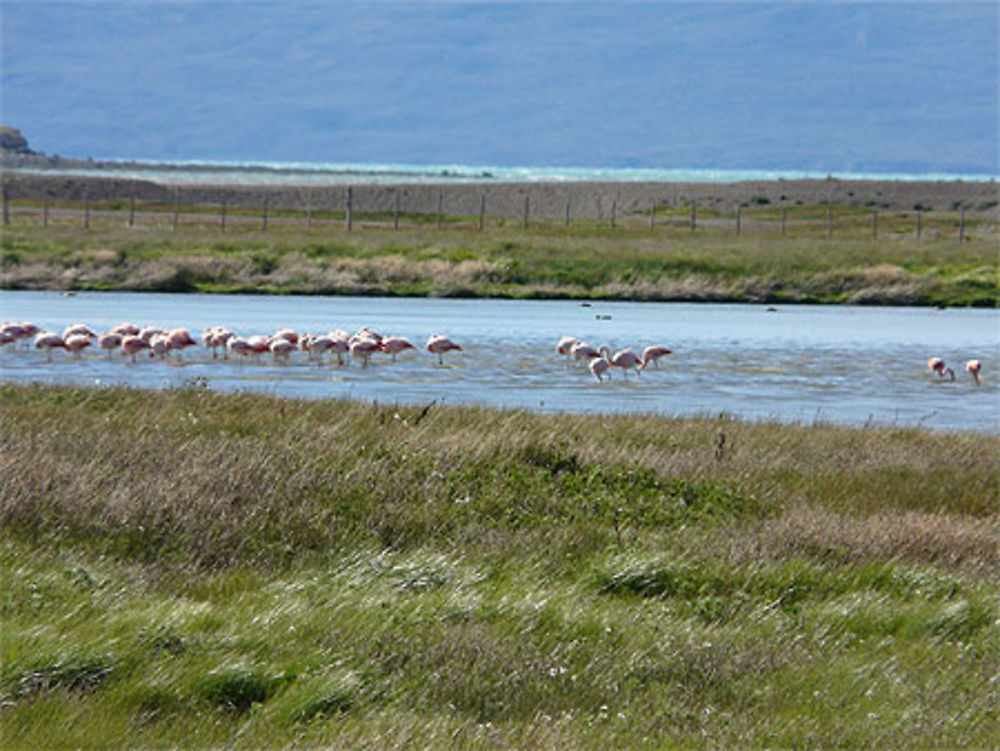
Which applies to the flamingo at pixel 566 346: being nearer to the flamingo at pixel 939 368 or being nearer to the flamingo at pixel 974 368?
the flamingo at pixel 939 368

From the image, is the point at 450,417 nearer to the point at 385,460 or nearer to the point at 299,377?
the point at 385,460

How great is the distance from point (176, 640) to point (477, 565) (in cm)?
268

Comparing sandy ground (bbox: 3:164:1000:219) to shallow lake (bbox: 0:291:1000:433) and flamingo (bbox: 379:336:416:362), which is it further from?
flamingo (bbox: 379:336:416:362)

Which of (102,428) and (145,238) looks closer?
(102,428)

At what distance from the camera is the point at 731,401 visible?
2366 centimetres

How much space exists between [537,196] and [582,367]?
8878 centimetres

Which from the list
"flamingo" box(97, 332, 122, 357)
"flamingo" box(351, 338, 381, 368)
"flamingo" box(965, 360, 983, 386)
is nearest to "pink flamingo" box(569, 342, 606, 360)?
"flamingo" box(351, 338, 381, 368)

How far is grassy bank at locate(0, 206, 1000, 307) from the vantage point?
4772 centimetres

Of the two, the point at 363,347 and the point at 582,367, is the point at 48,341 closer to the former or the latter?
the point at 363,347

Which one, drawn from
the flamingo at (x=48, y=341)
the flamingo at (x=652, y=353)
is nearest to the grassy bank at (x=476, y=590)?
the flamingo at (x=48, y=341)

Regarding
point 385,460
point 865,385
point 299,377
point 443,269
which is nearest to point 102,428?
point 385,460

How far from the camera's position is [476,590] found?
385 inches

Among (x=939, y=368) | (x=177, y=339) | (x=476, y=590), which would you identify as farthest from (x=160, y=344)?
(x=476, y=590)

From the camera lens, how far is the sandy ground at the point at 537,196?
109 metres
